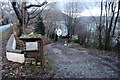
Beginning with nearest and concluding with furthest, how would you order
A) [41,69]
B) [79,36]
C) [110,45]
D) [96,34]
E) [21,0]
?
[41,69] < [21,0] < [110,45] < [96,34] < [79,36]

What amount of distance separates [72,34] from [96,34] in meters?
0.97

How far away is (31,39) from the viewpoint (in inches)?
103

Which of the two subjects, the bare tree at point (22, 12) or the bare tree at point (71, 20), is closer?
the bare tree at point (22, 12)

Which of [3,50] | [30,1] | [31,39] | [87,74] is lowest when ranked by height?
[87,74]

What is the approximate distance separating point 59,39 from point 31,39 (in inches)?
129

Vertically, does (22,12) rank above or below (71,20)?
above

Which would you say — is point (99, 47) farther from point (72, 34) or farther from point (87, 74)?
point (87, 74)

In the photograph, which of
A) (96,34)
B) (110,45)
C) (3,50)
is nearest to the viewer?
(3,50)

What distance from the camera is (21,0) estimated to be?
349 centimetres

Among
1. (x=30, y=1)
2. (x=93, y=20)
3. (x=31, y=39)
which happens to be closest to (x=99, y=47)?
(x=93, y=20)

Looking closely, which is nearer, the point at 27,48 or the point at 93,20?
the point at 27,48

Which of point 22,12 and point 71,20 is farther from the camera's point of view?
point 71,20

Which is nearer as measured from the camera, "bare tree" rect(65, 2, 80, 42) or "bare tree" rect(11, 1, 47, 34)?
"bare tree" rect(11, 1, 47, 34)

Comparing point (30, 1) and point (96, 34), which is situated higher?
point (30, 1)
